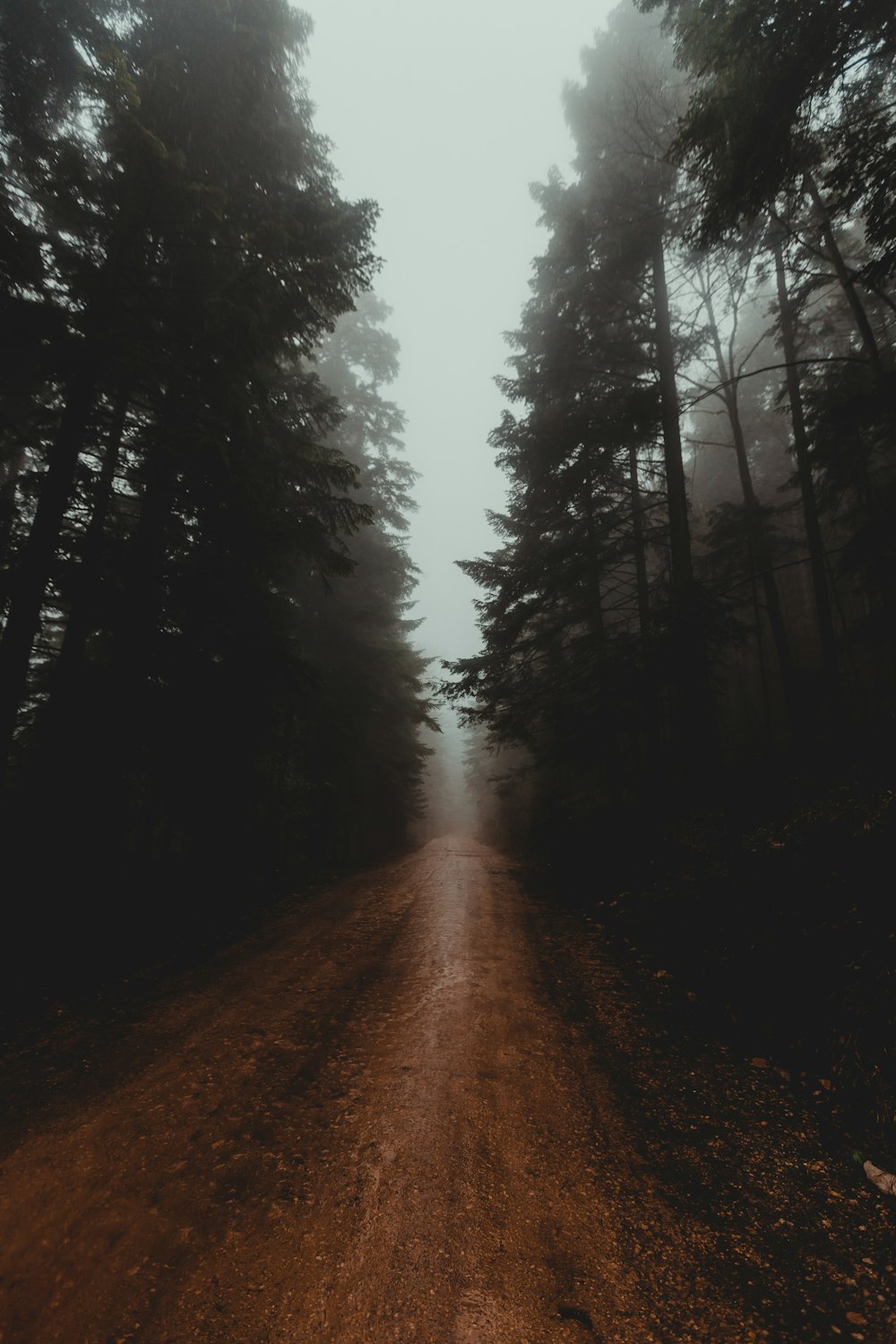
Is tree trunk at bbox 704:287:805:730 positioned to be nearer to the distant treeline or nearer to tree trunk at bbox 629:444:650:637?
tree trunk at bbox 629:444:650:637

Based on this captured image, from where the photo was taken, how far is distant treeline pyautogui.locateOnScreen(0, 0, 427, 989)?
6.39 metres

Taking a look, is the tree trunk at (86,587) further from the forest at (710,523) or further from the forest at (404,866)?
the forest at (710,523)

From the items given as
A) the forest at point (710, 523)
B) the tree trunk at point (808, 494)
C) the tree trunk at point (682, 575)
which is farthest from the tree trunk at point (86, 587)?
the tree trunk at point (808, 494)

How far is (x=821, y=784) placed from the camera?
22.6 ft

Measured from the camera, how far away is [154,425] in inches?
280

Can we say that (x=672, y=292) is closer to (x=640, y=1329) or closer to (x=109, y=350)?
(x=109, y=350)

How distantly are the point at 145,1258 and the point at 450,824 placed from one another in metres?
59.5

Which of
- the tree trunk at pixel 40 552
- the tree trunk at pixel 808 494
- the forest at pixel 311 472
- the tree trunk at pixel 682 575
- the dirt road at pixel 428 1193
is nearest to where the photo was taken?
the dirt road at pixel 428 1193

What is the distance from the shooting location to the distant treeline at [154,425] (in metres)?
6.39

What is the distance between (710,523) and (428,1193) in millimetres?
17927

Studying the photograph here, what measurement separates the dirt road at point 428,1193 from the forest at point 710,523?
4.09 ft

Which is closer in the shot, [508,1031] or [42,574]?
[508,1031]

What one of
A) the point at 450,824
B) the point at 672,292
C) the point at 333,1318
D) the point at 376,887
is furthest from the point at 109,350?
the point at 450,824

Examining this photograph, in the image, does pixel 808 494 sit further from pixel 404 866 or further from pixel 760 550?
pixel 404 866
